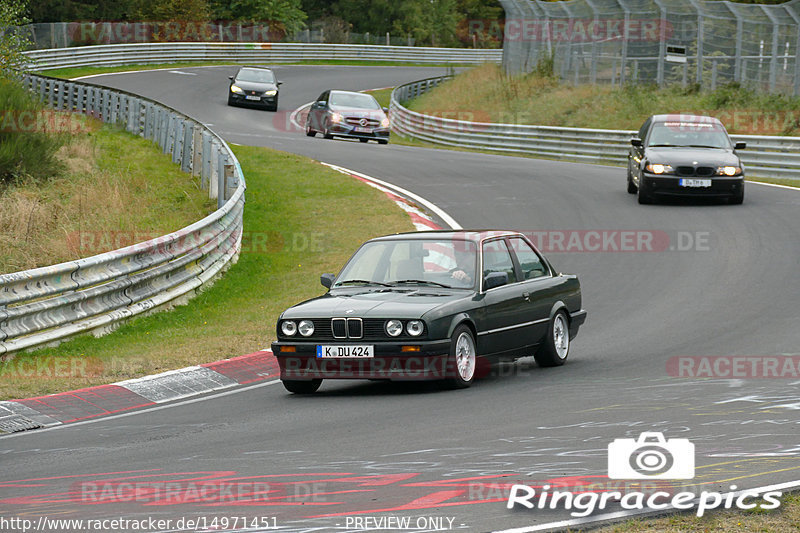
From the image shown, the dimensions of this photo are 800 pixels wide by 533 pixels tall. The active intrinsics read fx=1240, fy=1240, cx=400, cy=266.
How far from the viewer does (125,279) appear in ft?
47.2

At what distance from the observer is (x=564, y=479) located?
6707 millimetres

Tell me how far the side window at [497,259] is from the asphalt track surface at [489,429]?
0.95m

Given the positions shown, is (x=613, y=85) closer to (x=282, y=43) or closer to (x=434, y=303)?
(x=434, y=303)

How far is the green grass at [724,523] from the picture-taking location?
5.69m

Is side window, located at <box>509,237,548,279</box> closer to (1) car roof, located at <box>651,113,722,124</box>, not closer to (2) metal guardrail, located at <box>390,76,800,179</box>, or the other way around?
(1) car roof, located at <box>651,113,722,124</box>

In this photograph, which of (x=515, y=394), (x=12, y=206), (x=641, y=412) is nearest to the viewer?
(x=641, y=412)

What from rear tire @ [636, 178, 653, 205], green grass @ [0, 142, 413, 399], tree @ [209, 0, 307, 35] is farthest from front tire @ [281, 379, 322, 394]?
tree @ [209, 0, 307, 35]

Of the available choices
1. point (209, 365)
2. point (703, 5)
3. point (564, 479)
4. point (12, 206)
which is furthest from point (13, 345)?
point (703, 5)

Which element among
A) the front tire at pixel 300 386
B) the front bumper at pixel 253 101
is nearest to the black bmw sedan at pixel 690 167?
the front tire at pixel 300 386

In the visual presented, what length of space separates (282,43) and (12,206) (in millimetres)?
53802

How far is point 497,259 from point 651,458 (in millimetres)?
4606

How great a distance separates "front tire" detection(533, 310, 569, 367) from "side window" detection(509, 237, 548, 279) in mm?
450

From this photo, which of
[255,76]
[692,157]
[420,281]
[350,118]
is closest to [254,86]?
[255,76]

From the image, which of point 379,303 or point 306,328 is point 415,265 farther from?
point 306,328
